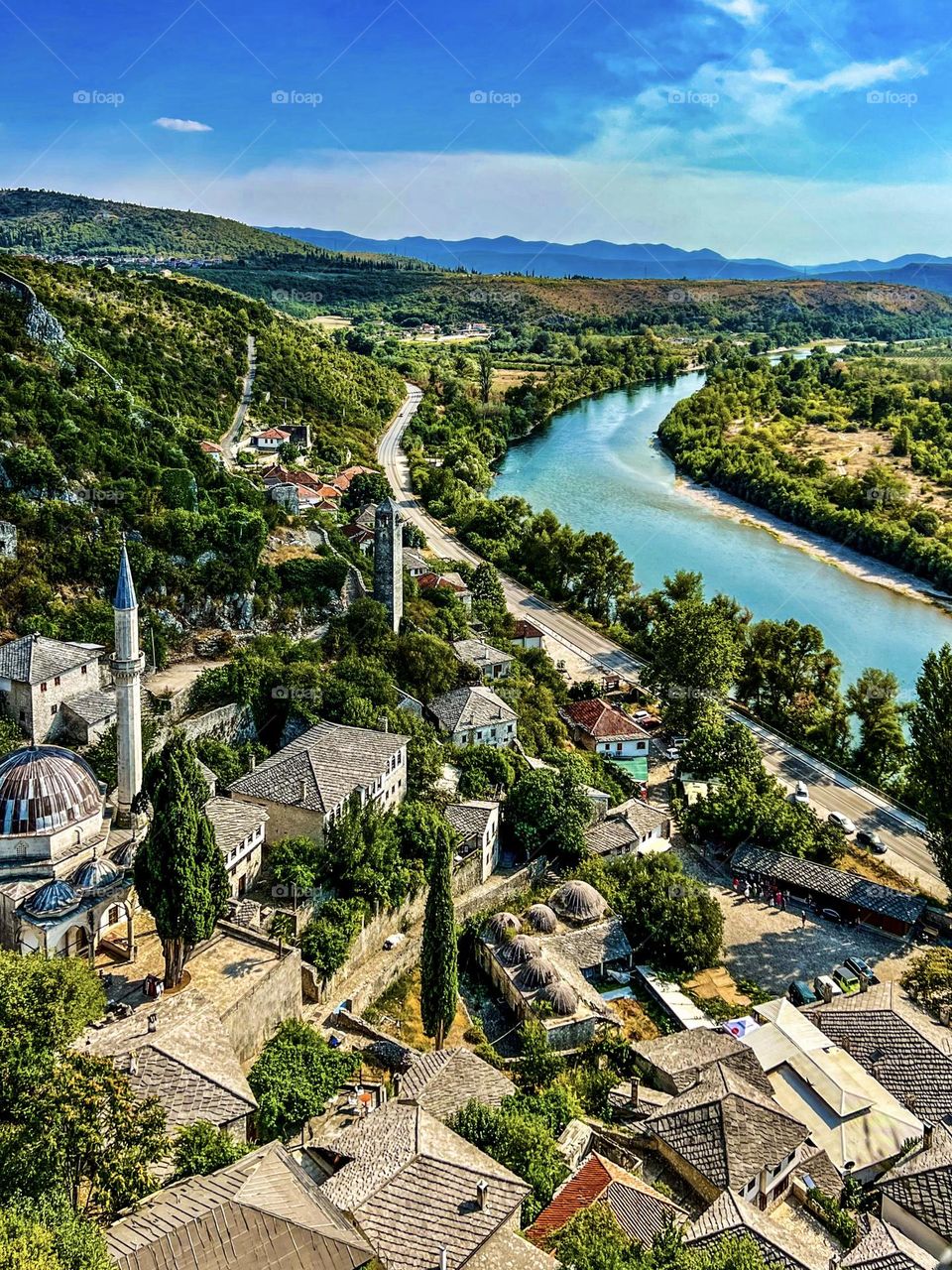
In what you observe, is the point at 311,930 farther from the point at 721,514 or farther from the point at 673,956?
the point at 721,514

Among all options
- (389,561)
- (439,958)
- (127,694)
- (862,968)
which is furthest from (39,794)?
(862,968)

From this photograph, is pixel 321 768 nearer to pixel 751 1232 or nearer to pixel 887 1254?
pixel 751 1232

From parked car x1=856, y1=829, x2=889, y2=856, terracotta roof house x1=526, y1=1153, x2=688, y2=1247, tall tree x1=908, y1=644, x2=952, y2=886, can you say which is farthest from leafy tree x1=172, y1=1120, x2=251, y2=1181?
parked car x1=856, y1=829, x2=889, y2=856

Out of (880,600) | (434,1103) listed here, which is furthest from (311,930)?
(880,600)

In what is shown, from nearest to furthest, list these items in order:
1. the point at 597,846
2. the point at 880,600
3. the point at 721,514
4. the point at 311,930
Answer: the point at 311,930 < the point at 597,846 < the point at 880,600 < the point at 721,514

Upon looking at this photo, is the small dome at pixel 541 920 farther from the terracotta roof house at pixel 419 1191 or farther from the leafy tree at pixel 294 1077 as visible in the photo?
the terracotta roof house at pixel 419 1191

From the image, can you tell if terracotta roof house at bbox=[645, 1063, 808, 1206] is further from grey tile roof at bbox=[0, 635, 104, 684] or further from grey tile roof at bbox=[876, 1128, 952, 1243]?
grey tile roof at bbox=[0, 635, 104, 684]
